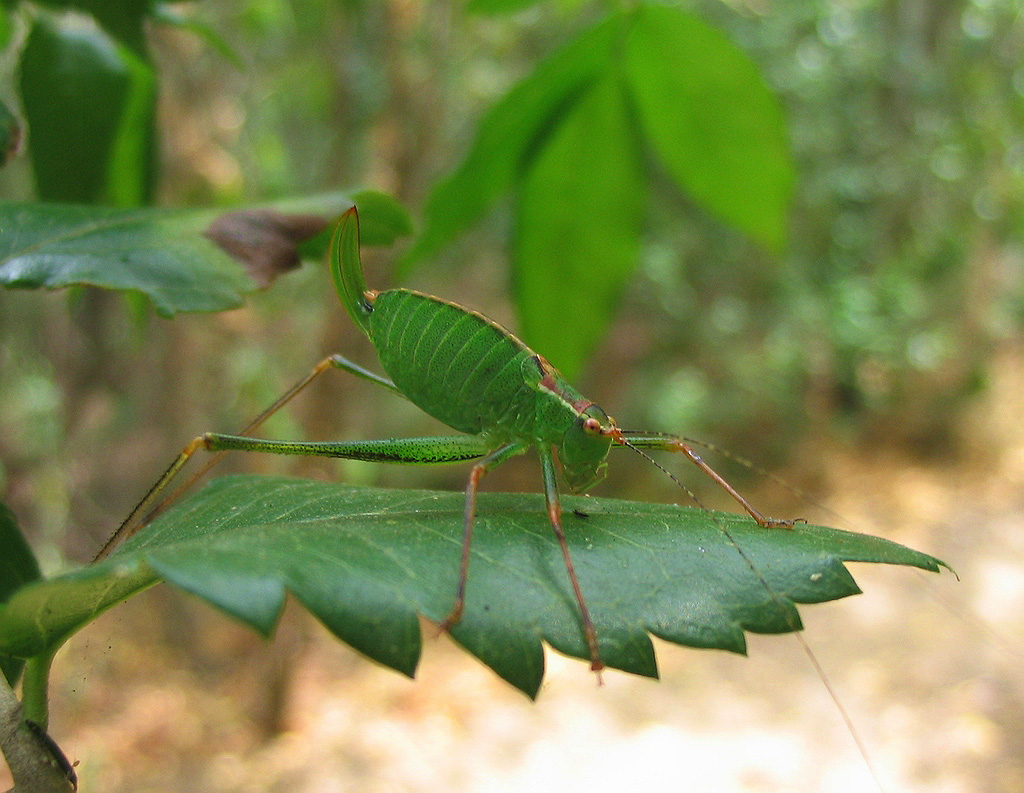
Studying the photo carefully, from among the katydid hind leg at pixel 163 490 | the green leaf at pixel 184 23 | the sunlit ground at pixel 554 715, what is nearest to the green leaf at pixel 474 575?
the katydid hind leg at pixel 163 490

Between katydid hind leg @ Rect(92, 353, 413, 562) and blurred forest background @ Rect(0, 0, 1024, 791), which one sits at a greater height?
katydid hind leg @ Rect(92, 353, 413, 562)

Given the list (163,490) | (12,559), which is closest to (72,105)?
(163,490)

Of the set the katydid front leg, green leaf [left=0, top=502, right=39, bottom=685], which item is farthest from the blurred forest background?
the katydid front leg

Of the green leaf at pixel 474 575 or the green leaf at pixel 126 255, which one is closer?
the green leaf at pixel 474 575

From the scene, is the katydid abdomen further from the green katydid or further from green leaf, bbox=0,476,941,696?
green leaf, bbox=0,476,941,696

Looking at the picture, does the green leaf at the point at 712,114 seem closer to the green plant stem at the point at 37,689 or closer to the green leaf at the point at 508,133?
the green leaf at the point at 508,133

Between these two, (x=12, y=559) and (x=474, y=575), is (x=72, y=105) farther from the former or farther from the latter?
(x=474, y=575)
